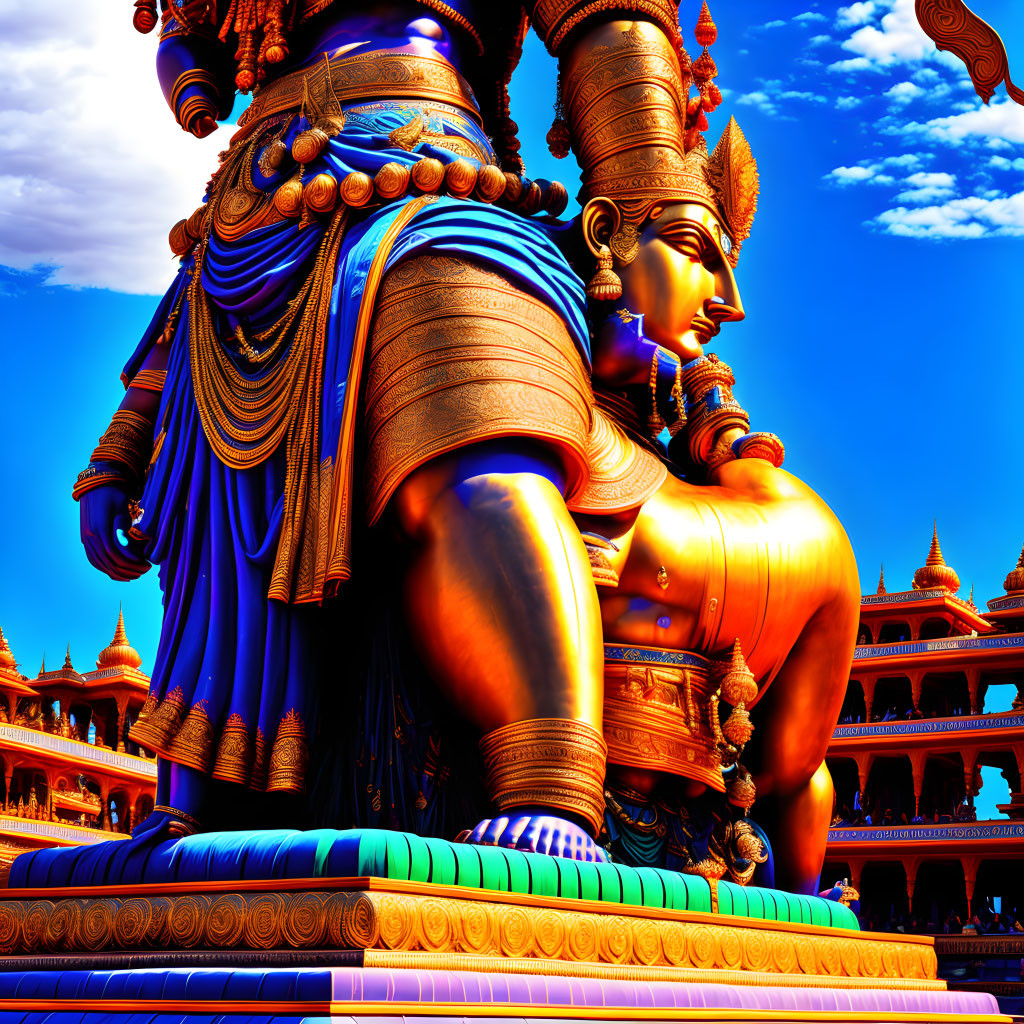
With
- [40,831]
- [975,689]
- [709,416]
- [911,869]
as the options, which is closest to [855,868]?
[911,869]

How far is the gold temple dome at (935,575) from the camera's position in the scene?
3516 cm

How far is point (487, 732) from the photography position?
3.86 metres

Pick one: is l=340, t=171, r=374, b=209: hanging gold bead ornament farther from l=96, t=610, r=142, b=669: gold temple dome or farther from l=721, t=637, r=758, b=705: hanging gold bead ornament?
l=96, t=610, r=142, b=669: gold temple dome

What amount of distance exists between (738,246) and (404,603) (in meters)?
2.01

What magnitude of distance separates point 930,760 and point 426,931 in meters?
32.5

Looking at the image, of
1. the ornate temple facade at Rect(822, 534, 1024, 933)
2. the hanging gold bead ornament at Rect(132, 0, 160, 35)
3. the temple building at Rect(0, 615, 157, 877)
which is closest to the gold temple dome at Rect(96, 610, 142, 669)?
the temple building at Rect(0, 615, 157, 877)

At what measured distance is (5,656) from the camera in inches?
1132

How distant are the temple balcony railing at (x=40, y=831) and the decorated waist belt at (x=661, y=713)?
2121cm

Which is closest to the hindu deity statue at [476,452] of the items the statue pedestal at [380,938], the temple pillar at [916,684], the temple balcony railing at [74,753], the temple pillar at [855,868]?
the statue pedestal at [380,938]

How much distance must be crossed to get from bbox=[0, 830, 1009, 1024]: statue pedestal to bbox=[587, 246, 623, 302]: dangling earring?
189cm

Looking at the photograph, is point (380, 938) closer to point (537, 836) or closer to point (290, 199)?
point (537, 836)

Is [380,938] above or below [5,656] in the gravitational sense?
below

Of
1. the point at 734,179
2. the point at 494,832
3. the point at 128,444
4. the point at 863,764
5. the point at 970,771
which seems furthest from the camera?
the point at 863,764

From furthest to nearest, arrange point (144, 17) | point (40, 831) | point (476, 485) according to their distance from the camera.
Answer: point (40, 831) → point (144, 17) → point (476, 485)
